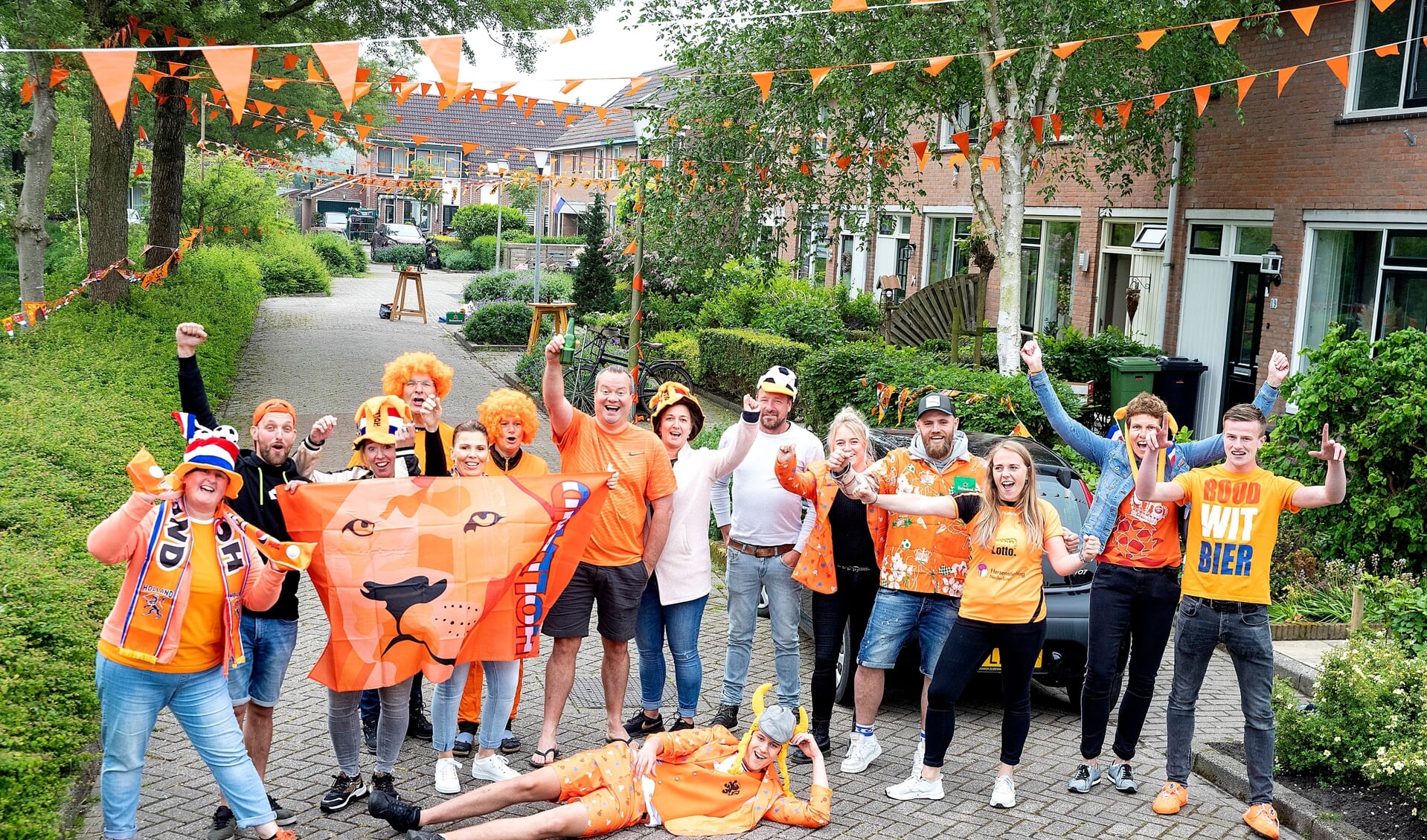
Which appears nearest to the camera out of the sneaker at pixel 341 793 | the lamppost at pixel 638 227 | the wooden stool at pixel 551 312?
the sneaker at pixel 341 793

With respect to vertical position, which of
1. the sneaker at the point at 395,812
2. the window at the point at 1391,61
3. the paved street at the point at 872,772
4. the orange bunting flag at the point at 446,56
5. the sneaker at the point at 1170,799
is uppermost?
the window at the point at 1391,61

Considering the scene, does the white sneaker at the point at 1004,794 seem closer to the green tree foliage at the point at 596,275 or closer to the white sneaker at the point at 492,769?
the white sneaker at the point at 492,769

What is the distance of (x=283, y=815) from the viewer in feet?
17.1

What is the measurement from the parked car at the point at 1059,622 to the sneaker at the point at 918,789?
720 mm

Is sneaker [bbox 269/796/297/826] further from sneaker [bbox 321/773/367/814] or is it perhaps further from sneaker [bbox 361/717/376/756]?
sneaker [bbox 361/717/376/756]

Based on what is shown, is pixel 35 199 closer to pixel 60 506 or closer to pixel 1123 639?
pixel 60 506

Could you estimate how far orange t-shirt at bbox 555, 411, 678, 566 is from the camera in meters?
5.88

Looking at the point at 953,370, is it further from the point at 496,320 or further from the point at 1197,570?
the point at 496,320

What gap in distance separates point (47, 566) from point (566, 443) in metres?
2.59

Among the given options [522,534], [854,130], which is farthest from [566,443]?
[854,130]

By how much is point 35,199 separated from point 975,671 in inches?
552

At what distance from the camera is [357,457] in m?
5.52

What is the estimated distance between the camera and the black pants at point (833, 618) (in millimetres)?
6129

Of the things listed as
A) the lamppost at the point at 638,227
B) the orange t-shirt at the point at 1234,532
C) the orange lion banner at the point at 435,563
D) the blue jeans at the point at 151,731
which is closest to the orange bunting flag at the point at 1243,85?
the lamppost at the point at 638,227
